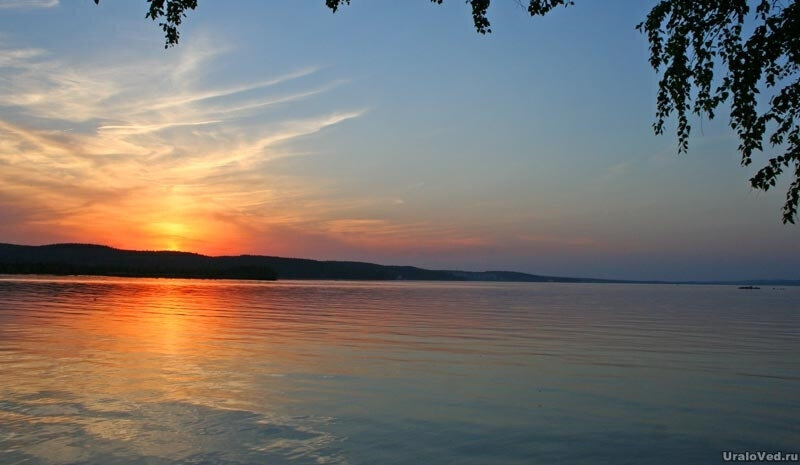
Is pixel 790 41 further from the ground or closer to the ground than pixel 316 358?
further from the ground

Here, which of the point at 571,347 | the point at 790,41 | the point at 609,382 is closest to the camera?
the point at 790,41

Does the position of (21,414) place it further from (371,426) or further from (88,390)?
(371,426)

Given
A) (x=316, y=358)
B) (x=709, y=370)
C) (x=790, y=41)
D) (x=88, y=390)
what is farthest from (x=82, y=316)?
(x=790, y=41)

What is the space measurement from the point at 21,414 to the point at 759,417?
14950mm

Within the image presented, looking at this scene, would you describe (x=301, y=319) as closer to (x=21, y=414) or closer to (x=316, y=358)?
(x=316, y=358)

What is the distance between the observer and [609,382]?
17.2 metres

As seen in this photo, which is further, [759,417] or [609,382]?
[609,382]

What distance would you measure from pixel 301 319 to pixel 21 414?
25.6 metres

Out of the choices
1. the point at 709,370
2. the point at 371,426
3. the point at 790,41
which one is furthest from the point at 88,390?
the point at 709,370

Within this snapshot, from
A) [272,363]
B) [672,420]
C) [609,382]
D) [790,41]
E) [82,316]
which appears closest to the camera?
[790,41]

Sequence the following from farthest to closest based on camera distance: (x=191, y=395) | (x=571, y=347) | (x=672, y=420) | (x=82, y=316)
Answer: (x=82, y=316) < (x=571, y=347) < (x=191, y=395) < (x=672, y=420)

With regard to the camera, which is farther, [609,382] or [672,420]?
[609,382]

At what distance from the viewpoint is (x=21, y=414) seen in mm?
11930

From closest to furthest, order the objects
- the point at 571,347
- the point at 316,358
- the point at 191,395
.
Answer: the point at 191,395
the point at 316,358
the point at 571,347
